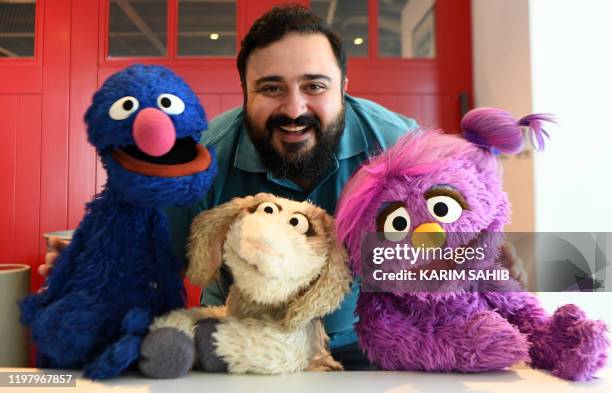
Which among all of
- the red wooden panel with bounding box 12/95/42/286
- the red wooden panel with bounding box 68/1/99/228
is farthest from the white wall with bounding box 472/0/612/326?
the red wooden panel with bounding box 12/95/42/286

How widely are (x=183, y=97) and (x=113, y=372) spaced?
0.29 metres

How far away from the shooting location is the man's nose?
803 millimetres

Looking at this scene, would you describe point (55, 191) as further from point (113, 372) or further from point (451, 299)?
point (451, 299)

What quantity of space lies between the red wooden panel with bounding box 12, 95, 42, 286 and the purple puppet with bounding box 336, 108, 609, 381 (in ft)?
5.54

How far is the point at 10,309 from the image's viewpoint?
4.53 ft

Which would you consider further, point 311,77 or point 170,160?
point 311,77

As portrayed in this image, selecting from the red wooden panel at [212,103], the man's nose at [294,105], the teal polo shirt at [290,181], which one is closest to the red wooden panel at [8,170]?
the red wooden panel at [212,103]

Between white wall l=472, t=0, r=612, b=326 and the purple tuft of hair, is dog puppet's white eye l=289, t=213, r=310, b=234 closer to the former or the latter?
the purple tuft of hair

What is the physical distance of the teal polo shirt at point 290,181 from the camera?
818 millimetres

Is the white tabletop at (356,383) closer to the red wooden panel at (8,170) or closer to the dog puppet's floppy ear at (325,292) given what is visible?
the dog puppet's floppy ear at (325,292)

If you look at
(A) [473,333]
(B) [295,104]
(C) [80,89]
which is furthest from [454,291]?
(C) [80,89]

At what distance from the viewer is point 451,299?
478 mm

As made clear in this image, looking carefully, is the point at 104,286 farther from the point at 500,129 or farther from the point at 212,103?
the point at 212,103

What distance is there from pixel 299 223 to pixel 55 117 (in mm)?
1665
